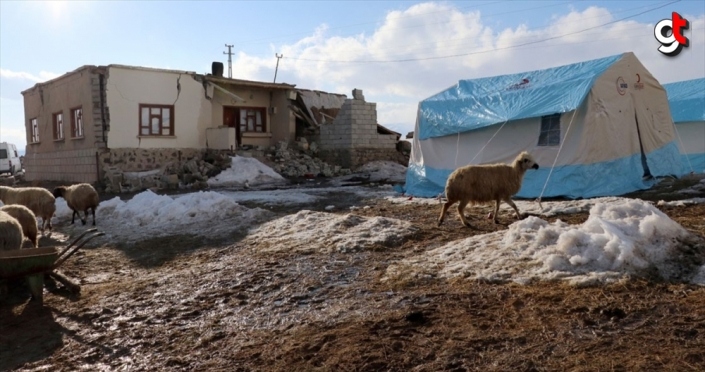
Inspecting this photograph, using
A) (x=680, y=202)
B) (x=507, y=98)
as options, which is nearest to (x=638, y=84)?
(x=507, y=98)

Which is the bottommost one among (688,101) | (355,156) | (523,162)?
(355,156)

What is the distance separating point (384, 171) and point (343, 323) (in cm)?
2022

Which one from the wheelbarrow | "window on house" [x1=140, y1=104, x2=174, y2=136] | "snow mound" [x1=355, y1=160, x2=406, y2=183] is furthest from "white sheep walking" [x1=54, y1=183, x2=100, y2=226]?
"snow mound" [x1=355, y1=160, x2=406, y2=183]

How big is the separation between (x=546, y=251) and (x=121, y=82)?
2044cm

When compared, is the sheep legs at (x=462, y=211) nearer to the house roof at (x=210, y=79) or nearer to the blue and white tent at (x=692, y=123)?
the blue and white tent at (x=692, y=123)

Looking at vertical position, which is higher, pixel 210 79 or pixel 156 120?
pixel 210 79

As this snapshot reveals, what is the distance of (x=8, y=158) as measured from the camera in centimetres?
3372

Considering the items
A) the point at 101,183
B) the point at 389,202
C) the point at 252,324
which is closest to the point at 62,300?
the point at 252,324

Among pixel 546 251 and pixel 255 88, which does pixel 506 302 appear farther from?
pixel 255 88

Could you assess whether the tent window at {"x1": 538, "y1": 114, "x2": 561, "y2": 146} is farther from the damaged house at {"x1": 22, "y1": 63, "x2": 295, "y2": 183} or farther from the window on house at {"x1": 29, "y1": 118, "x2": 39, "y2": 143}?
the window on house at {"x1": 29, "y1": 118, "x2": 39, "y2": 143}

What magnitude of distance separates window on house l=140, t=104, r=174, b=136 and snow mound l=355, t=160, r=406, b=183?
871 cm

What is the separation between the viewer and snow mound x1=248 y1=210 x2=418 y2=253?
7883mm

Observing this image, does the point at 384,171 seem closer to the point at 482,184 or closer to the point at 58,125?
the point at 482,184

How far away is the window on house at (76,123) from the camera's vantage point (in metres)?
23.4
